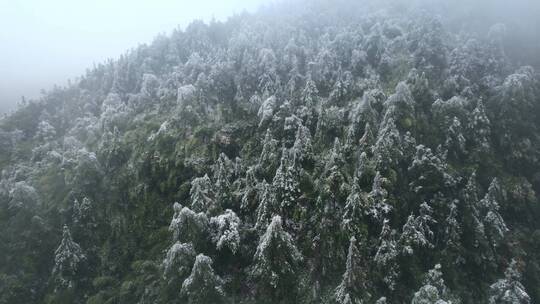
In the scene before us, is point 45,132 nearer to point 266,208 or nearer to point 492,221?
point 266,208

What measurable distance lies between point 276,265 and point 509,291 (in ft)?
51.8

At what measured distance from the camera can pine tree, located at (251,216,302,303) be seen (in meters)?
29.5

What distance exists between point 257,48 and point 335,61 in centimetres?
1506

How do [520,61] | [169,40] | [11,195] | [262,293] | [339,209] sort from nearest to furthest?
1. [262,293]
2. [339,209]
3. [11,195]
4. [520,61]
5. [169,40]

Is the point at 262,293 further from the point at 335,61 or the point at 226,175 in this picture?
the point at 335,61

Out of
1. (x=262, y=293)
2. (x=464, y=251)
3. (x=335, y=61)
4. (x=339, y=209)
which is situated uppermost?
(x=335, y=61)

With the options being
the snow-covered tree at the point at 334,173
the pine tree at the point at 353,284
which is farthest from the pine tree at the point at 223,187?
the pine tree at the point at 353,284

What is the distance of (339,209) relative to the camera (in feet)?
107

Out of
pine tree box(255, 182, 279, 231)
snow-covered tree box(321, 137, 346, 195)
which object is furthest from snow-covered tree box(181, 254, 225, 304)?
snow-covered tree box(321, 137, 346, 195)

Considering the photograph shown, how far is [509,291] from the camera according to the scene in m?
27.7

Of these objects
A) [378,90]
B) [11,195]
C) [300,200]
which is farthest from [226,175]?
[11,195]

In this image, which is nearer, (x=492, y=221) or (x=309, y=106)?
(x=492, y=221)

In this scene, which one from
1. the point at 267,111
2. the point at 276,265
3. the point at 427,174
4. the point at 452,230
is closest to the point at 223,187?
the point at 276,265

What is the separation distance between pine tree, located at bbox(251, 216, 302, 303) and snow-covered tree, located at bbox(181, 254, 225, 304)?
325 cm
